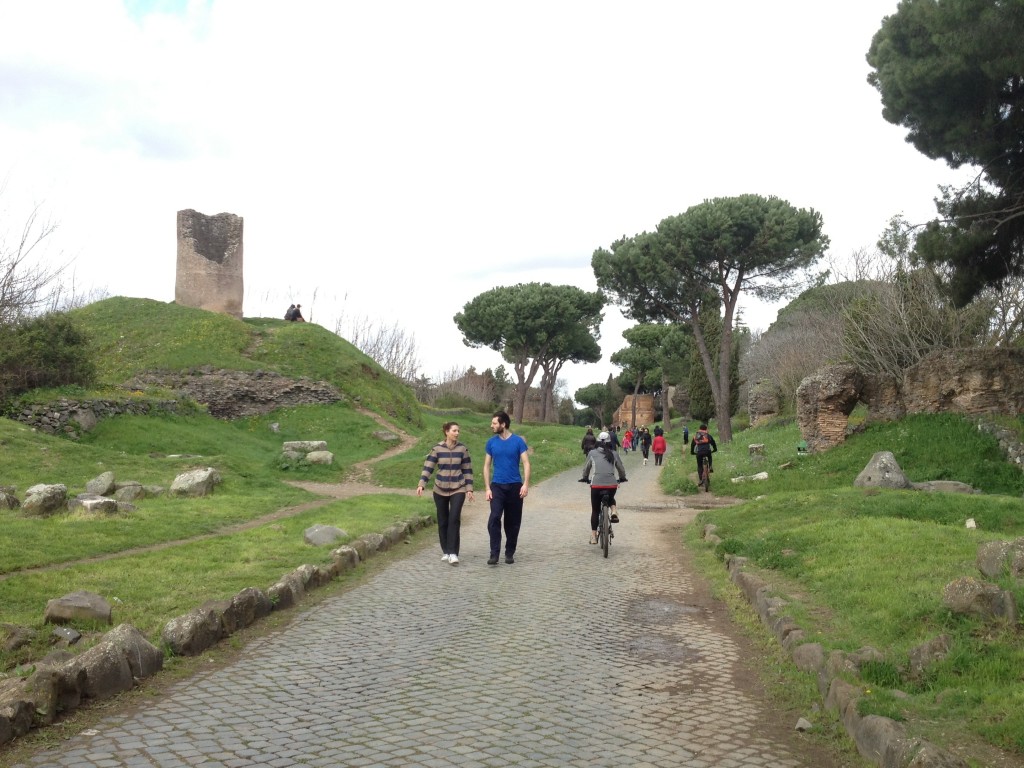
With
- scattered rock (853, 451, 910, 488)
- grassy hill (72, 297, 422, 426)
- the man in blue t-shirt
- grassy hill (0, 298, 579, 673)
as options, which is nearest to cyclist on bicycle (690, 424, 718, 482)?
scattered rock (853, 451, 910, 488)

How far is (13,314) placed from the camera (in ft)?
70.3

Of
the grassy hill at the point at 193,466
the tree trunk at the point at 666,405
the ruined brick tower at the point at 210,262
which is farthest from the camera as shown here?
the tree trunk at the point at 666,405

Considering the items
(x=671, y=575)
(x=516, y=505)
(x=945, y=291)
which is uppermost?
(x=945, y=291)

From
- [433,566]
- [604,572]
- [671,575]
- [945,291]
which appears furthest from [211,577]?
[945,291]

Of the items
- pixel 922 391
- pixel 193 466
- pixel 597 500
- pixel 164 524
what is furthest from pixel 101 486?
pixel 922 391

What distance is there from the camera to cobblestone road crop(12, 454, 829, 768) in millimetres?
4555

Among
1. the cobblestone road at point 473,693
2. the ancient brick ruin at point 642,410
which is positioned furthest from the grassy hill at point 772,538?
the ancient brick ruin at point 642,410

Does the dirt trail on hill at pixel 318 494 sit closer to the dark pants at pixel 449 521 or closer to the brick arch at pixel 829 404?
the dark pants at pixel 449 521

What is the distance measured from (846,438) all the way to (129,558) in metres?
16.4

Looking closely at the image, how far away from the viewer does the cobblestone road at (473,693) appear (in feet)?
14.9

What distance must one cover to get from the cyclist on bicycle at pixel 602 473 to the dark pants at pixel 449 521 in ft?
7.13

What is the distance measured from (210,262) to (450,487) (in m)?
34.5

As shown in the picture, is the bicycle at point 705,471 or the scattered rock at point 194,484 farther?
the bicycle at point 705,471

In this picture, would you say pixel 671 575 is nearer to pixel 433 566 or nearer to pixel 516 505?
pixel 516 505
